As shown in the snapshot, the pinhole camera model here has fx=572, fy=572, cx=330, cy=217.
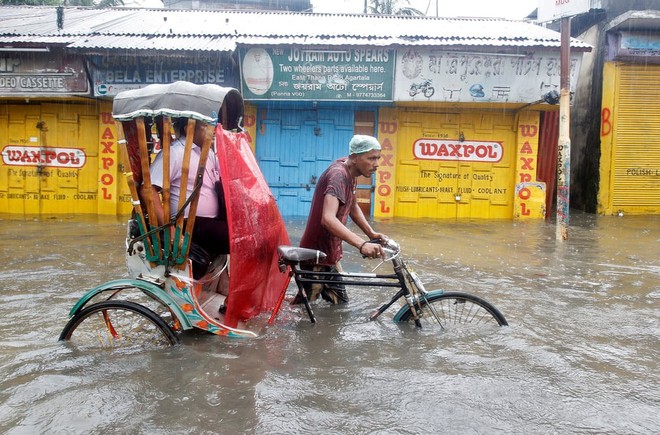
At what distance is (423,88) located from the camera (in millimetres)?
11070

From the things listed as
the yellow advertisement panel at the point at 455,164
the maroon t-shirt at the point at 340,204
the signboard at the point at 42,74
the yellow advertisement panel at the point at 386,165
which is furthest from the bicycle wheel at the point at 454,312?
the signboard at the point at 42,74

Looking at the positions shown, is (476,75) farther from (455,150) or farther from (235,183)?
(235,183)

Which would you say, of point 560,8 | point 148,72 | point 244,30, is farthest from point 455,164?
point 148,72

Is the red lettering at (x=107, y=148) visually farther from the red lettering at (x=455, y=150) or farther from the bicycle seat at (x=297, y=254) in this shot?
the bicycle seat at (x=297, y=254)

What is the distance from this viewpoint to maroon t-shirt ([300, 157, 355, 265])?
4188mm

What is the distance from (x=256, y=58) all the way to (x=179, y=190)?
769 centimetres

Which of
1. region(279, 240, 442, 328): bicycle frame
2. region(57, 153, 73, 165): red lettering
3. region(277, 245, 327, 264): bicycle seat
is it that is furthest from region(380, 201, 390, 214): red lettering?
region(277, 245, 327, 264): bicycle seat

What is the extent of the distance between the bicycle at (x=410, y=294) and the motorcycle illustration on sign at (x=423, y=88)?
7.34 m

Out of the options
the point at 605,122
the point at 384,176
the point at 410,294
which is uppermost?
the point at 605,122

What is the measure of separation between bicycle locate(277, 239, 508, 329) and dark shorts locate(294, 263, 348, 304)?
25 centimetres

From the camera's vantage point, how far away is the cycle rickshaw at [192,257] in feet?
11.9

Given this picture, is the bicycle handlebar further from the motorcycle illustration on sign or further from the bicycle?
the motorcycle illustration on sign

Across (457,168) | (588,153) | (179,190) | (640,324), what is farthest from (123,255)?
(588,153)

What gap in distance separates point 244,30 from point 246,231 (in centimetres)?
884
